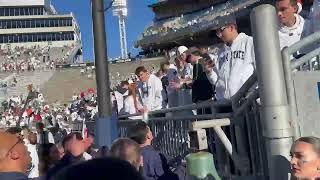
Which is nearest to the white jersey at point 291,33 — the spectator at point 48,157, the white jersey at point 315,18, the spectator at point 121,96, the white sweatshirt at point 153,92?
the white jersey at point 315,18

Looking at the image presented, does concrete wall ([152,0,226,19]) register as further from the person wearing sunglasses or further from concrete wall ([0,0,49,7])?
the person wearing sunglasses

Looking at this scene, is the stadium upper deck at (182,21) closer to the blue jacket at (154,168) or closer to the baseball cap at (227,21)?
the baseball cap at (227,21)

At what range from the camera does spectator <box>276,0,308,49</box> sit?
544cm

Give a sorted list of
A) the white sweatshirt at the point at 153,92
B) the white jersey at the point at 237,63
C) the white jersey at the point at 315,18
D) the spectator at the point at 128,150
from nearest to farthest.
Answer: the spectator at the point at 128,150
the white jersey at the point at 315,18
the white jersey at the point at 237,63
the white sweatshirt at the point at 153,92

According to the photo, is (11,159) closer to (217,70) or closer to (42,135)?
(217,70)

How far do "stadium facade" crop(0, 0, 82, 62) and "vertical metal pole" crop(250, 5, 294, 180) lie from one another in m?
104

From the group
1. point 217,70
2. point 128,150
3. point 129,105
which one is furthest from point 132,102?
point 128,150

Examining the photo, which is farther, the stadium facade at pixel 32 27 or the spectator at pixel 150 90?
the stadium facade at pixel 32 27

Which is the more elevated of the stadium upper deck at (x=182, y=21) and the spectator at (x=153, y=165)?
the stadium upper deck at (x=182, y=21)

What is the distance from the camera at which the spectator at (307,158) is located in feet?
12.0

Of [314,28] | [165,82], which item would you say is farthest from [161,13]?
[314,28]

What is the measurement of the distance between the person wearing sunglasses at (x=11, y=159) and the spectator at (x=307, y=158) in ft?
5.43

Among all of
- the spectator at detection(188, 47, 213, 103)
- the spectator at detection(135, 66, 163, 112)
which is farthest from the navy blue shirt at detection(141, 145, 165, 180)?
the spectator at detection(135, 66, 163, 112)

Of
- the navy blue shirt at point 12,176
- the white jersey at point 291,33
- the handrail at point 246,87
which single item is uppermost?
the white jersey at point 291,33
